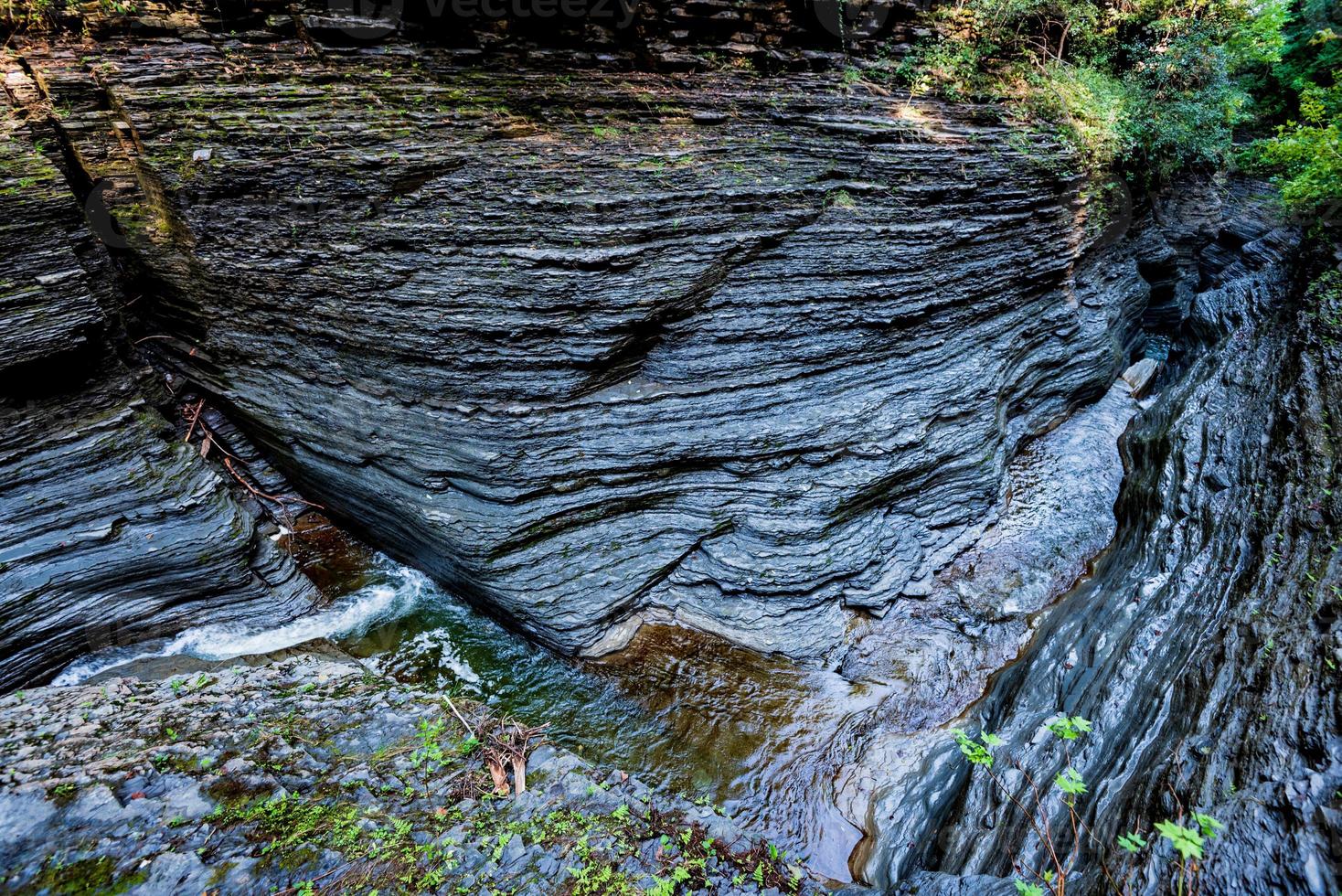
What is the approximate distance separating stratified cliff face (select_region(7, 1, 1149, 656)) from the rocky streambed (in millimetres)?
45

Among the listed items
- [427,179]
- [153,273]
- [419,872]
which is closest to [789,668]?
[419,872]

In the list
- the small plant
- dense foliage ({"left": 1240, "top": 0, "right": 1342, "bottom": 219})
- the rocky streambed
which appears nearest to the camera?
the small plant

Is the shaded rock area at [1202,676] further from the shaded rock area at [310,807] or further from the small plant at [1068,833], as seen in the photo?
the shaded rock area at [310,807]

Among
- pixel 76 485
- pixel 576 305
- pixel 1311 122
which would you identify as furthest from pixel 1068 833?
pixel 1311 122

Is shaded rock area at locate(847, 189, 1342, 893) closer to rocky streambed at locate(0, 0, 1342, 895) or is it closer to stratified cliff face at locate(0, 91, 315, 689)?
rocky streambed at locate(0, 0, 1342, 895)

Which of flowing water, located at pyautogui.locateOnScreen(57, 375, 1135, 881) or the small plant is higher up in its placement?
the small plant

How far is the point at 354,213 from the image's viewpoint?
5.81 meters

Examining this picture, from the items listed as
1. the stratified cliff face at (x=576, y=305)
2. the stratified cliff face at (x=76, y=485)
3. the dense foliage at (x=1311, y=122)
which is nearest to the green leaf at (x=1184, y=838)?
the stratified cliff face at (x=576, y=305)

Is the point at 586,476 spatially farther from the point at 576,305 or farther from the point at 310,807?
the point at 310,807

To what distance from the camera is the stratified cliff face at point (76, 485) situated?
519 centimetres

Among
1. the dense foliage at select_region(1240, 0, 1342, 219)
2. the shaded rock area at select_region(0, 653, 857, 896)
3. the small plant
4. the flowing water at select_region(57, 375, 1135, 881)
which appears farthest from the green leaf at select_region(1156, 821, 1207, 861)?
the dense foliage at select_region(1240, 0, 1342, 219)

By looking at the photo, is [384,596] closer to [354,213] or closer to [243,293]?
[243,293]

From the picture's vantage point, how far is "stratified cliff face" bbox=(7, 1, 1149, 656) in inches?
226

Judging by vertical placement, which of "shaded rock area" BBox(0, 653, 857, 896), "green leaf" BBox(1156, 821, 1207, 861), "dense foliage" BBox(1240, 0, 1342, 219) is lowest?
"shaded rock area" BBox(0, 653, 857, 896)
